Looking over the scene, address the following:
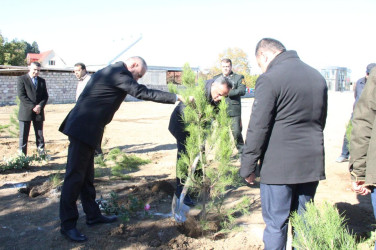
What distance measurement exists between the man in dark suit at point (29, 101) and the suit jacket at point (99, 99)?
377cm

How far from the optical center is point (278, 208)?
8.74ft

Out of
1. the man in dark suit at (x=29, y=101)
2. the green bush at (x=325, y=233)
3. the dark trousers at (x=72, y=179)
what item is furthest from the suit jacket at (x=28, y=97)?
the green bush at (x=325, y=233)

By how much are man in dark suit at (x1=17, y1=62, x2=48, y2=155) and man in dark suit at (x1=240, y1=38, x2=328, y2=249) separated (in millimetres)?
5293

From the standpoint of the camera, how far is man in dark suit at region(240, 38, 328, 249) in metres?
2.51

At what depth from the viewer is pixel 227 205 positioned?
449cm

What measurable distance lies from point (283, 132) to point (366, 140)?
57 centimetres

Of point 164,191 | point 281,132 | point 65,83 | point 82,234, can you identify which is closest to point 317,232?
point 281,132

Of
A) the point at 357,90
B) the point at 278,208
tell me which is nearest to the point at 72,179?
the point at 278,208

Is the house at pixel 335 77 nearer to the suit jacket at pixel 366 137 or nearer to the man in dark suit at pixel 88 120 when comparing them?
the man in dark suit at pixel 88 120

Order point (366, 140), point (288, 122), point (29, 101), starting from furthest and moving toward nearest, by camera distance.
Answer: point (29, 101), point (288, 122), point (366, 140)

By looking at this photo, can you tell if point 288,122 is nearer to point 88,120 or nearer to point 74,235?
point 88,120

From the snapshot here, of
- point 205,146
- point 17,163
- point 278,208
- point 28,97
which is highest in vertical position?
point 28,97

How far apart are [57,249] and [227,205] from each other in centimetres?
216

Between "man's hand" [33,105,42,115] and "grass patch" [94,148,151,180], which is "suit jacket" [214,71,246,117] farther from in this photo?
"man's hand" [33,105,42,115]
